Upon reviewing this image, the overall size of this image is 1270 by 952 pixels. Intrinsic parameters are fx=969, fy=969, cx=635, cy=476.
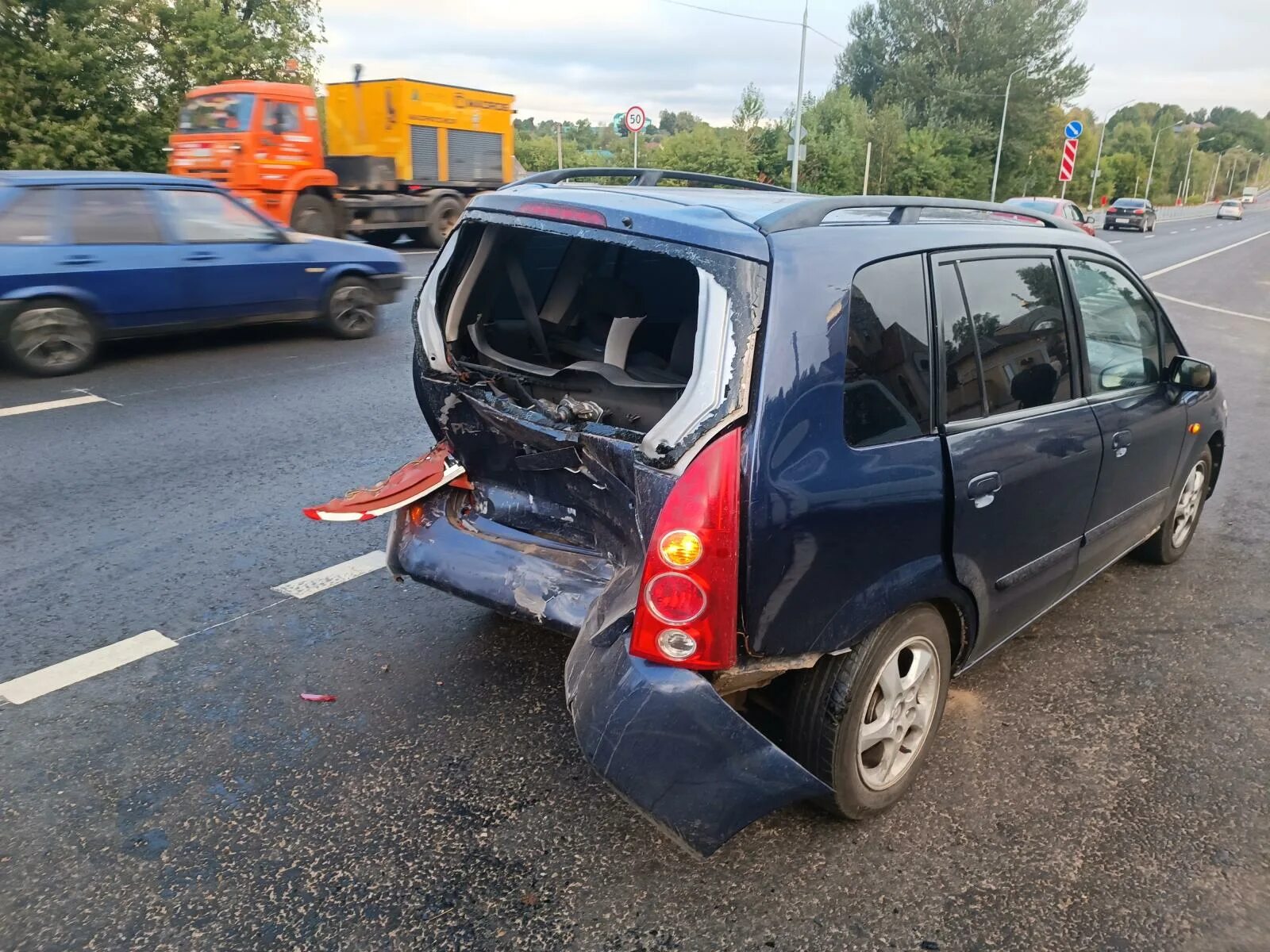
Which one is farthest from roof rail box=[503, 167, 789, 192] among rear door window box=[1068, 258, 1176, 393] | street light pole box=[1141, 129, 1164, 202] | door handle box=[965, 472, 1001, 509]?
street light pole box=[1141, 129, 1164, 202]

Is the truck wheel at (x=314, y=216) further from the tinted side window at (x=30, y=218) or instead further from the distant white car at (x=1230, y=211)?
the distant white car at (x=1230, y=211)


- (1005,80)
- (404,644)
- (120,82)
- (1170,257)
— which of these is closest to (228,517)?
(404,644)

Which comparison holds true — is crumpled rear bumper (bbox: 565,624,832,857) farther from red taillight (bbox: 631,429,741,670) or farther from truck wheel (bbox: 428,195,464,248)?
truck wheel (bbox: 428,195,464,248)

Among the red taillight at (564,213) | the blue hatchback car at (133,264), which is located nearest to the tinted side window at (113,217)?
the blue hatchback car at (133,264)

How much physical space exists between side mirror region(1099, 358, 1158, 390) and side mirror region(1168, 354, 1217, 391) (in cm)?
10

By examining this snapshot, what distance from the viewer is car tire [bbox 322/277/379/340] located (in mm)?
9789

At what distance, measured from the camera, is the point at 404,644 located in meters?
3.72

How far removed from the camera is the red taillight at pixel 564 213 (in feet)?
9.17

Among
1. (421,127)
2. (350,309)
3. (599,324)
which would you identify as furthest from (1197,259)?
(599,324)

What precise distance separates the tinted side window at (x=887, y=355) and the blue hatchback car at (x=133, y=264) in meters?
7.37

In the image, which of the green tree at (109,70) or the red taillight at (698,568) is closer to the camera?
the red taillight at (698,568)

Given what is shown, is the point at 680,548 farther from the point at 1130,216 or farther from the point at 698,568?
the point at 1130,216

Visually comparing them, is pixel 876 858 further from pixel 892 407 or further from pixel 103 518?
pixel 103 518

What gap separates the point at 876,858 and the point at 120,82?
80.0ft
